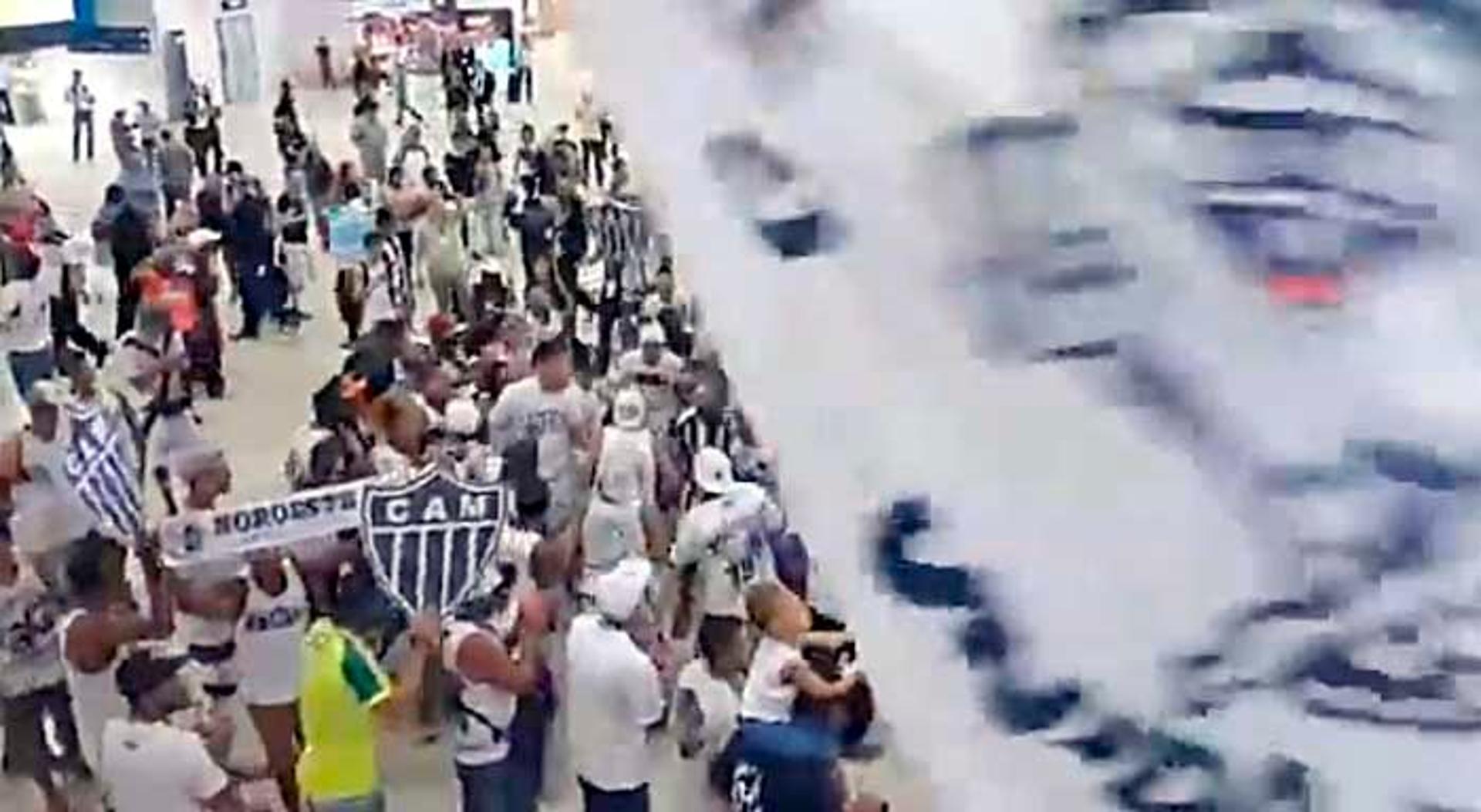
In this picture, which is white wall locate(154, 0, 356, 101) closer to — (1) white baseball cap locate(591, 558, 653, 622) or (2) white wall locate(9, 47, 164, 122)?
(2) white wall locate(9, 47, 164, 122)

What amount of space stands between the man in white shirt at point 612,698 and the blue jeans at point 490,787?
10.8 inches

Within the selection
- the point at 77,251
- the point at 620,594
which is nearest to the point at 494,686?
the point at 620,594

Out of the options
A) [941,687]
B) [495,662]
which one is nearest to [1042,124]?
[941,687]

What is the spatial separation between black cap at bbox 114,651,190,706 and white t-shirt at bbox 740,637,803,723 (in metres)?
1.18

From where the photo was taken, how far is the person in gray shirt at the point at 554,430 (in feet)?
23.4

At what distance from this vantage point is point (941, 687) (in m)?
0.77

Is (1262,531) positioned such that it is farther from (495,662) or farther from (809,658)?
(495,662)

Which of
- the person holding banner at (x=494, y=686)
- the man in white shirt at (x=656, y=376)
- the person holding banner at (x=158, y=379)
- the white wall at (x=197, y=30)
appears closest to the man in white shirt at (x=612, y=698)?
the person holding banner at (x=494, y=686)

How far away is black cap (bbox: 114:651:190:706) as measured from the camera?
16.5ft

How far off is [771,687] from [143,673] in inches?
49.4

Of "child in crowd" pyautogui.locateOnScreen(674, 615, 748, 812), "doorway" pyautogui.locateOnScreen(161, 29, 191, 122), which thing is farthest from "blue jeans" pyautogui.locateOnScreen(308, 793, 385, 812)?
"doorway" pyautogui.locateOnScreen(161, 29, 191, 122)

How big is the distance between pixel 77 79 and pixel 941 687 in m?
20.7

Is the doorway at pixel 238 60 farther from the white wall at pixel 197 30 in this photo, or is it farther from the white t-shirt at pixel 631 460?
the white t-shirt at pixel 631 460

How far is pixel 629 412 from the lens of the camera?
23.3 ft
